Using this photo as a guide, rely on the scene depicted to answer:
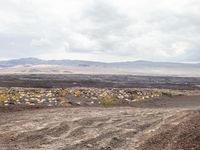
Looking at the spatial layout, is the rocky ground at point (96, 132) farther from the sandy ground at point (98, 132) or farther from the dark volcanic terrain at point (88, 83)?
the dark volcanic terrain at point (88, 83)

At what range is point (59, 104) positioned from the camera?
1471 inches

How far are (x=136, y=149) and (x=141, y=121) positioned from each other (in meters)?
8.15

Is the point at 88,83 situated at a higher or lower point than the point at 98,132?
higher

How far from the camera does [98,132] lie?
Result: 2136cm

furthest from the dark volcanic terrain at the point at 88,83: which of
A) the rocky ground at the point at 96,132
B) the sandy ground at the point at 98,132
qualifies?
the sandy ground at the point at 98,132

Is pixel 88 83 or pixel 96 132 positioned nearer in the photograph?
pixel 96 132

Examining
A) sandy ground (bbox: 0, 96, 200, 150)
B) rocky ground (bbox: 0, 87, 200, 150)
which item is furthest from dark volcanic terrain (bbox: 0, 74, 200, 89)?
sandy ground (bbox: 0, 96, 200, 150)

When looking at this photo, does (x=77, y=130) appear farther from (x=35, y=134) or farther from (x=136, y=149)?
(x=136, y=149)

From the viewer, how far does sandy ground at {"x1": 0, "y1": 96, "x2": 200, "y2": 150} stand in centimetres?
1809

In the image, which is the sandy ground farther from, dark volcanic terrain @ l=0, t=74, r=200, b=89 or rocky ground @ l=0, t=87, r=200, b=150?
dark volcanic terrain @ l=0, t=74, r=200, b=89

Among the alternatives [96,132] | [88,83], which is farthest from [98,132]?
[88,83]

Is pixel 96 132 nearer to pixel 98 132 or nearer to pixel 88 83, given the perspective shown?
pixel 98 132

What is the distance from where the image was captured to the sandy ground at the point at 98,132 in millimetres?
18094

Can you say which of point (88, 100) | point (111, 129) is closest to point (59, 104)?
point (88, 100)
